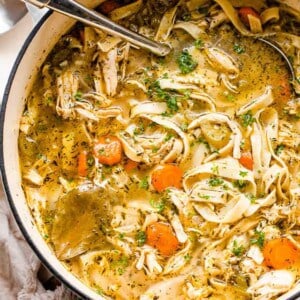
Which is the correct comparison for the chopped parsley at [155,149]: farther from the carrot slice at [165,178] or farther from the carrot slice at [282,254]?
the carrot slice at [282,254]

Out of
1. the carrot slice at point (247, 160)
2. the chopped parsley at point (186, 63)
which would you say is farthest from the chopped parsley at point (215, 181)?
the chopped parsley at point (186, 63)

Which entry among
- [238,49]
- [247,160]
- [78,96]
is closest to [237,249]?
[247,160]

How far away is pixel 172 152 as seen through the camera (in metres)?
3.86

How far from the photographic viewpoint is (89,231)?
3844 mm

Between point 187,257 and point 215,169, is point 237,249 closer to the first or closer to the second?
point 187,257

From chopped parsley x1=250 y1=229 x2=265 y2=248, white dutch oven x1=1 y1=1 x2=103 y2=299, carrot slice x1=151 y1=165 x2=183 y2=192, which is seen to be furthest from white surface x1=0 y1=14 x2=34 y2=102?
chopped parsley x1=250 y1=229 x2=265 y2=248

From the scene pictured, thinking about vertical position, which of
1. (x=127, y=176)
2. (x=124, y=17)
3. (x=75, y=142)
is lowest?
(x=127, y=176)

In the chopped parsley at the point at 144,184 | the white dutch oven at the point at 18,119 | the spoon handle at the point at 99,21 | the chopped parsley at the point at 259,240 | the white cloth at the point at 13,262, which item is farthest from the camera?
the white cloth at the point at 13,262

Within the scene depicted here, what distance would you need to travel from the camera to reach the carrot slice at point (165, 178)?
12.6ft

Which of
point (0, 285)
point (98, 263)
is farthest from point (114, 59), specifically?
point (0, 285)

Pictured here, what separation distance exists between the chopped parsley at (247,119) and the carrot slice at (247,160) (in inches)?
6.1

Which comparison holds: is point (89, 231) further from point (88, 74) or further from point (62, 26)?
point (62, 26)

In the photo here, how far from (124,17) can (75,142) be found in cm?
73

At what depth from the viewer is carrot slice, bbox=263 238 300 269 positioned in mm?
3734
